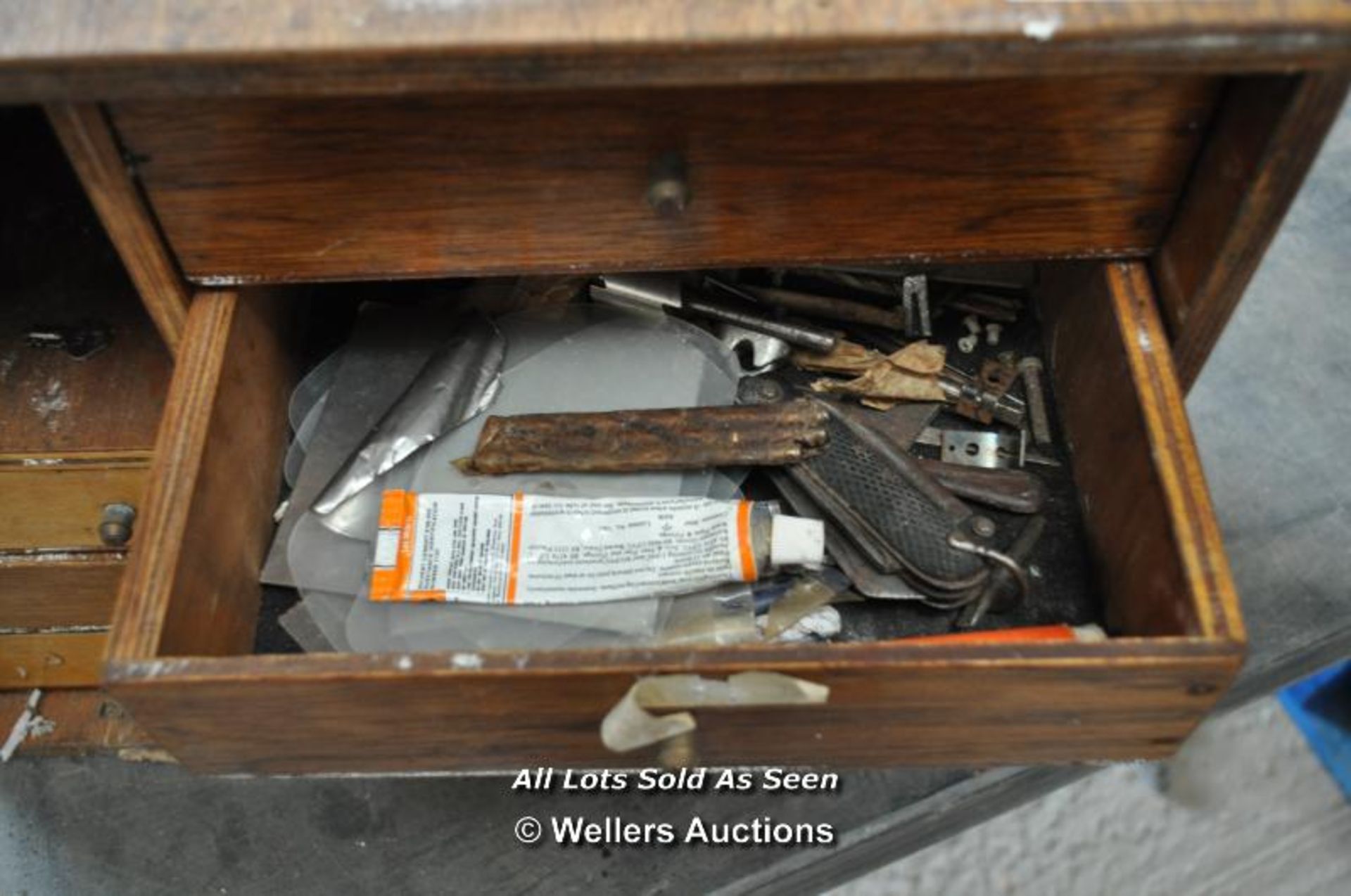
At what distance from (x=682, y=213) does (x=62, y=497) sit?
1.60 feet

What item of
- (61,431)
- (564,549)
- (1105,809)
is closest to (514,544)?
(564,549)

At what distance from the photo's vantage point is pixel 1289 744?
48.9 inches

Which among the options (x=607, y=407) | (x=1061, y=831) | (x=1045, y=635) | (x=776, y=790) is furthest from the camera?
(x=1061, y=831)

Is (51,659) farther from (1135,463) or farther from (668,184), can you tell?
(1135,463)

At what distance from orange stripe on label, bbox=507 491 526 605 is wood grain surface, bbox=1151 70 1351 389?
0.38 meters

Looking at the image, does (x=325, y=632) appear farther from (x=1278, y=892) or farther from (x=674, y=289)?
(x=1278, y=892)

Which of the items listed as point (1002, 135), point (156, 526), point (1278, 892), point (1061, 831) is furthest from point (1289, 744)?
point (156, 526)

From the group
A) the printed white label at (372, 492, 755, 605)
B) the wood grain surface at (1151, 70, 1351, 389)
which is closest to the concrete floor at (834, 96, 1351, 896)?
the wood grain surface at (1151, 70, 1351, 389)

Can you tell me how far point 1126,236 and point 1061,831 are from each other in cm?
61

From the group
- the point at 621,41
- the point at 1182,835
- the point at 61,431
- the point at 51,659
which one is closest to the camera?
the point at 621,41

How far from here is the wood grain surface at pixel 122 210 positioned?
2.15ft

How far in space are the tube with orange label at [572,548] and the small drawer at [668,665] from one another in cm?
9

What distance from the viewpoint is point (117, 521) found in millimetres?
915

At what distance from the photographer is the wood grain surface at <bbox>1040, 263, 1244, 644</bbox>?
664 mm
